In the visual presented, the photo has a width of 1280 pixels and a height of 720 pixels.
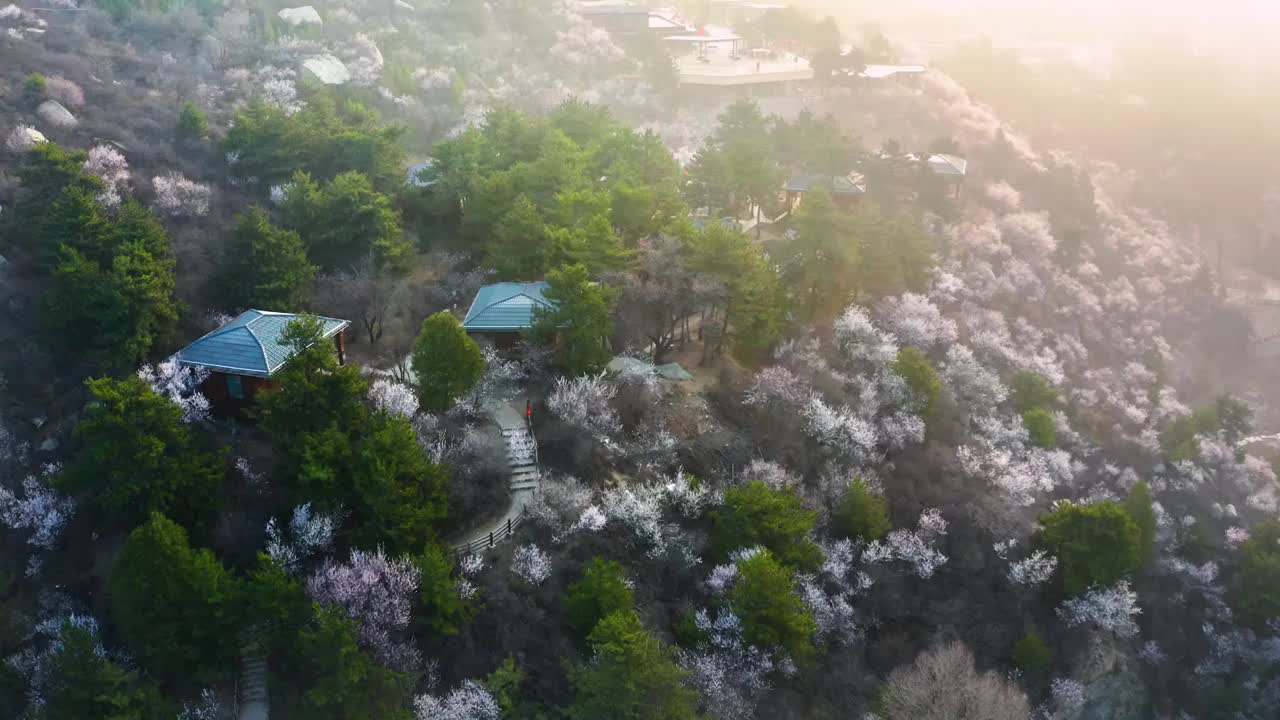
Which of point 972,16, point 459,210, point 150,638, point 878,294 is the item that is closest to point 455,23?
point 459,210

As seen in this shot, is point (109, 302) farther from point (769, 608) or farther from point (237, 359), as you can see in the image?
point (769, 608)

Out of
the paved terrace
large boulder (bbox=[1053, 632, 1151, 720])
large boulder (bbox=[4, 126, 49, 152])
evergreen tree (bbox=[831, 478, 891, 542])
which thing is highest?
large boulder (bbox=[4, 126, 49, 152])

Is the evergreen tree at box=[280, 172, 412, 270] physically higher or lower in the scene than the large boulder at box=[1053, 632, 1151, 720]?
higher

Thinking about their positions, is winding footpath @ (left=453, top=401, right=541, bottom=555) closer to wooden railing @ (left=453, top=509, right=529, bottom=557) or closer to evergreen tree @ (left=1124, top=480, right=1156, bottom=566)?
wooden railing @ (left=453, top=509, right=529, bottom=557)

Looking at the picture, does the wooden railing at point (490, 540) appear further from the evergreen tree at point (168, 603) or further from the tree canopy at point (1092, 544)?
the tree canopy at point (1092, 544)

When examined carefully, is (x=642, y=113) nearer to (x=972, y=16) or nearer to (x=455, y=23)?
(x=455, y=23)

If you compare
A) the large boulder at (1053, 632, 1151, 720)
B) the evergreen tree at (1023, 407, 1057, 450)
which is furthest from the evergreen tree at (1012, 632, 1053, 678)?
the evergreen tree at (1023, 407, 1057, 450)

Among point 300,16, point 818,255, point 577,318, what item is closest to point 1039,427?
point 818,255

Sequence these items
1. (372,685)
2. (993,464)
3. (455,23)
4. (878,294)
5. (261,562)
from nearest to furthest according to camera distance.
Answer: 1. (372,685)
2. (261,562)
3. (993,464)
4. (878,294)
5. (455,23)
